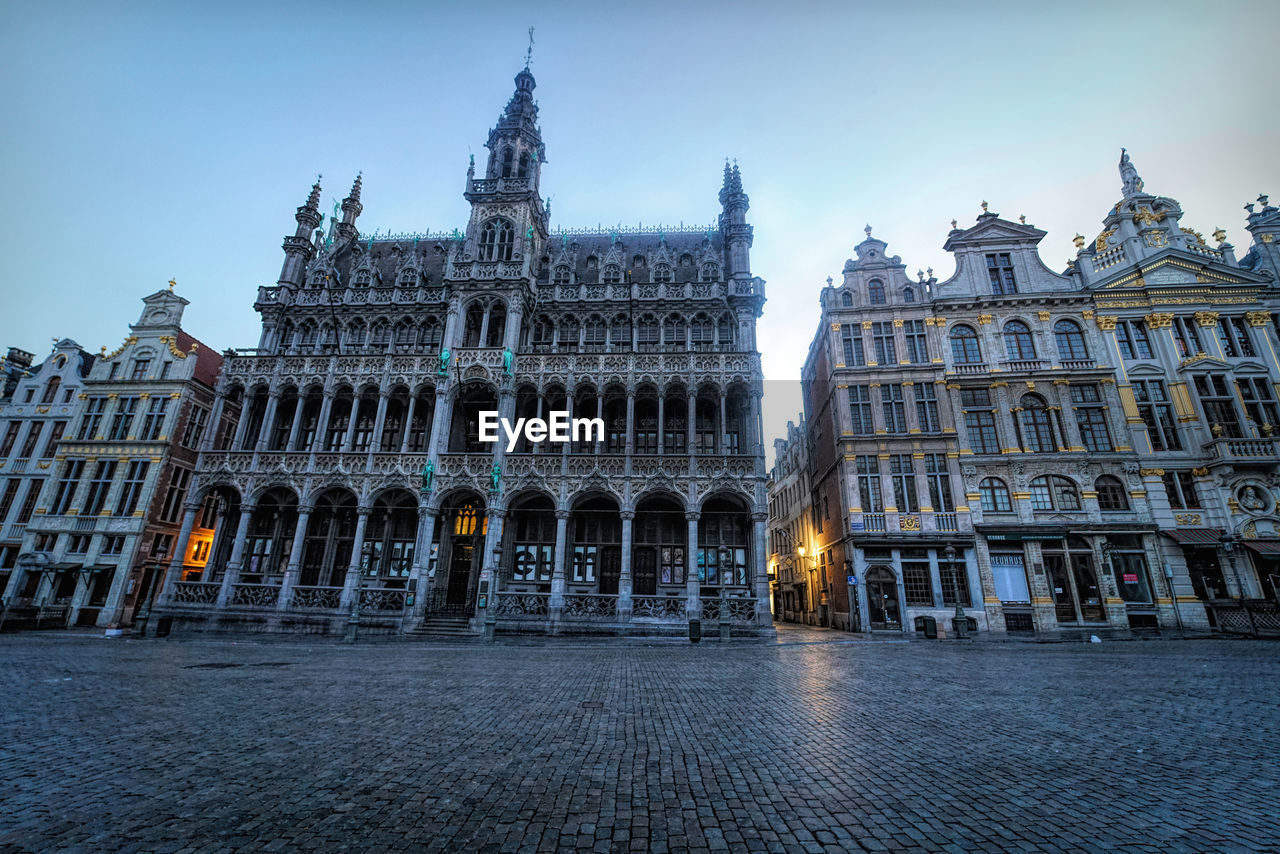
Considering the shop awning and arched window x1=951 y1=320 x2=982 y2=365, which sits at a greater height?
arched window x1=951 y1=320 x2=982 y2=365

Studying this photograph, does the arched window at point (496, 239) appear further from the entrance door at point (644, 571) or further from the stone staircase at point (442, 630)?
the stone staircase at point (442, 630)

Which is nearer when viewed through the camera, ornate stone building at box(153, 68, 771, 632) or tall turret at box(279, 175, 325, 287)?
ornate stone building at box(153, 68, 771, 632)

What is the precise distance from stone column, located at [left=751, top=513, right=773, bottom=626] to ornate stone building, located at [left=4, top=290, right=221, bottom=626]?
32.8 metres

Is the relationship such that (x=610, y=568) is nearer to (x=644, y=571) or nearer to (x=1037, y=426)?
(x=644, y=571)

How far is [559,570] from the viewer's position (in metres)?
24.7

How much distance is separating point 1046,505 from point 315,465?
3842 centimetres

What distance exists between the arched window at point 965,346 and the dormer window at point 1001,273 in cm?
324

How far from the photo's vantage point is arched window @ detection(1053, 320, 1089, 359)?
1190 inches

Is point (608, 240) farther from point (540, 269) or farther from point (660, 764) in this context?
point (660, 764)

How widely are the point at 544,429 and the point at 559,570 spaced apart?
7.52 m

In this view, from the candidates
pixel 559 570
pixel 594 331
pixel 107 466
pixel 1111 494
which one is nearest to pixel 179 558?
pixel 107 466

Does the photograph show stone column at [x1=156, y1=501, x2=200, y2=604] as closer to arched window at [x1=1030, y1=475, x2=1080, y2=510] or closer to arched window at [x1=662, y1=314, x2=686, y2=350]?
arched window at [x1=662, y1=314, x2=686, y2=350]

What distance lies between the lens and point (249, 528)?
28812 millimetres

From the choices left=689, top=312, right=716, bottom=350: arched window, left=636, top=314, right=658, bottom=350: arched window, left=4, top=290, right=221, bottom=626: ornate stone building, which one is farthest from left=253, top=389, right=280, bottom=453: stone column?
left=689, top=312, right=716, bottom=350: arched window
